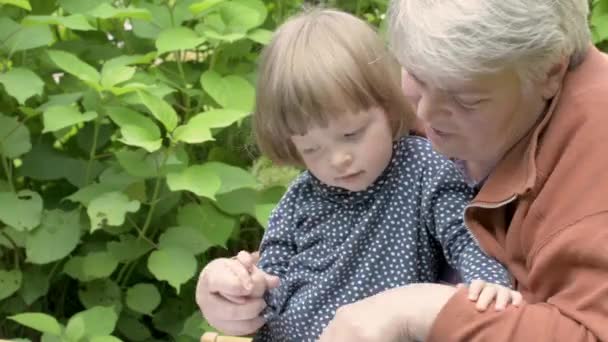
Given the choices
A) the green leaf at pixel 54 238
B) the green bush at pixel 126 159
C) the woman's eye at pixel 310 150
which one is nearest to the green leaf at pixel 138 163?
the green bush at pixel 126 159

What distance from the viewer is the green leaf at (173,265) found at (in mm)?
2357

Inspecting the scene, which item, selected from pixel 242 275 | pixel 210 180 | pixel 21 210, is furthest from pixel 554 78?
pixel 21 210

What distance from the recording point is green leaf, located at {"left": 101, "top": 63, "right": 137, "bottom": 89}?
235cm

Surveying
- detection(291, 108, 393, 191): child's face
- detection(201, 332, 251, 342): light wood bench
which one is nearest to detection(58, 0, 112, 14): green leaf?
detection(201, 332, 251, 342): light wood bench

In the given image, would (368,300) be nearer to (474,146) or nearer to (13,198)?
(474,146)

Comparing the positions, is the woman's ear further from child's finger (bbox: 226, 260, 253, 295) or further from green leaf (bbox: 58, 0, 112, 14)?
green leaf (bbox: 58, 0, 112, 14)

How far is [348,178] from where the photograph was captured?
1.55 m

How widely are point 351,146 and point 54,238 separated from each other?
118cm

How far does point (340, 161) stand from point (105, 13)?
3.57 feet

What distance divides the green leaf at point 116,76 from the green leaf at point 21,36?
175 mm

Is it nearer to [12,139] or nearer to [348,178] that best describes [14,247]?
[12,139]

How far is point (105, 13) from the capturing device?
2.43 metres

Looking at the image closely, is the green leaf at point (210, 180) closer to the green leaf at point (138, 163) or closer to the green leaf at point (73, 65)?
the green leaf at point (138, 163)

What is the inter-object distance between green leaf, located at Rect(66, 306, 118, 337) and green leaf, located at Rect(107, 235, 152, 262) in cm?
18
